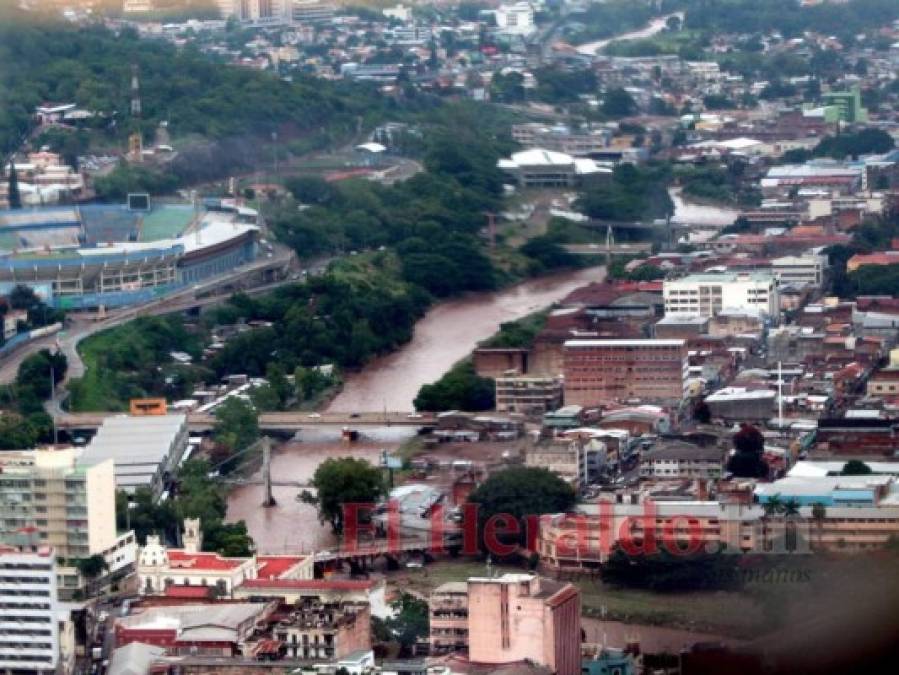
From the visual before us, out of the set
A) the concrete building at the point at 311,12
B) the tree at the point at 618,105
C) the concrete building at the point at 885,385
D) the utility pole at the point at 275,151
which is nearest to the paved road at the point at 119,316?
the utility pole at the point at 275,151

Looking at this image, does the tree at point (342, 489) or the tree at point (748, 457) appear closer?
the tree at point (342, 489)

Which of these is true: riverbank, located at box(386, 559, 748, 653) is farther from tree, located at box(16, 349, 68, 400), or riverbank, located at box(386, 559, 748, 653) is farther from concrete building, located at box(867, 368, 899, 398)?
tree, located at box(16, 349, 68, 400)

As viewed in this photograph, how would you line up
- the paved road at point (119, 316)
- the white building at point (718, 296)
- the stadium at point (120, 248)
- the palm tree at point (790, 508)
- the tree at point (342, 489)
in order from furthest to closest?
the stadium at point (120, 248) < the white building at point (718, 296) < the paved road at point (119, 316) < the tree at point (342, 489) < the palm tree at point (790, 508)

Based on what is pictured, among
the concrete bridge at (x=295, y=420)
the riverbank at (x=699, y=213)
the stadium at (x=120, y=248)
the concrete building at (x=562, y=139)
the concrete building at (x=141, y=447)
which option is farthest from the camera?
the concrete building at (x=562, y=139)

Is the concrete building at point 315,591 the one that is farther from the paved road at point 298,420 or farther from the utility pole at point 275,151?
the utility pole at point 275,151

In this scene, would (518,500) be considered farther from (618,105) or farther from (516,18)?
(516,18)

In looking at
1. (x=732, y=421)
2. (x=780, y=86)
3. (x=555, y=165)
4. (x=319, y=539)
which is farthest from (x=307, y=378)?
(x=780, y=86)
